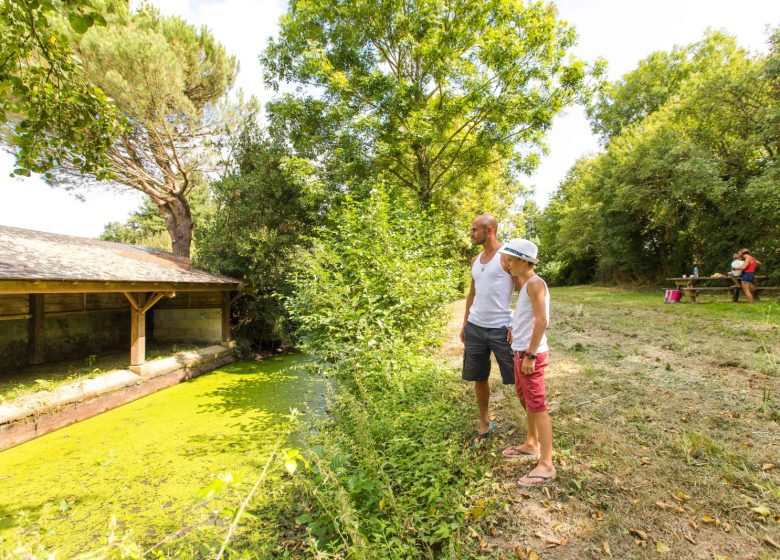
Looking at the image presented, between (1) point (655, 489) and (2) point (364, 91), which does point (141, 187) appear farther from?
(1) point (655, 489)

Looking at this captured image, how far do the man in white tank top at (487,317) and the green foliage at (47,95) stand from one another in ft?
9.93

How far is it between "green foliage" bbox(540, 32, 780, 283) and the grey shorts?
11.1 metres

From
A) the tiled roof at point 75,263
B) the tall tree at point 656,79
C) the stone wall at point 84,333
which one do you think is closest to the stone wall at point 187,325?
the stone wall at point 84,333

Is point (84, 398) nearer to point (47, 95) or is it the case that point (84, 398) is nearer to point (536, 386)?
point (47, 95)

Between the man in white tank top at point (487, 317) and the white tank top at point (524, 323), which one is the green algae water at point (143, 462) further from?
the white tank top at point (524, 323)

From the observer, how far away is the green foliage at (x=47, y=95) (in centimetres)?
251

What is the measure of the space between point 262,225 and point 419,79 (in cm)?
631

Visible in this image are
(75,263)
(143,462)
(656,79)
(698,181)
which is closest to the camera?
(143,462)

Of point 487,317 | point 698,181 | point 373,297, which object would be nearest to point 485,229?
point 487,317

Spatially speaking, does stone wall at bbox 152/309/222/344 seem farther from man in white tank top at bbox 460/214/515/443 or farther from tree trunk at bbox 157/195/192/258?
man in white tank top at bbox 460/214/515/443

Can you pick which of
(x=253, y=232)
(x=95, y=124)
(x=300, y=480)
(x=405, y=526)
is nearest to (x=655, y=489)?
(x=405, y=526)

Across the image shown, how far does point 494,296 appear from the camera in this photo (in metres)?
2.78

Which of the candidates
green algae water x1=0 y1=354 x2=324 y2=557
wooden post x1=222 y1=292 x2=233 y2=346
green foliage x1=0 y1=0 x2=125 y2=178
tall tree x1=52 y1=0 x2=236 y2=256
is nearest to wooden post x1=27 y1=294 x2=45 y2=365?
green algae water x1=0 y1=354 x2=324 y2=557

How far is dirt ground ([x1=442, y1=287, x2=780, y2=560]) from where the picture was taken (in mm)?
1899
